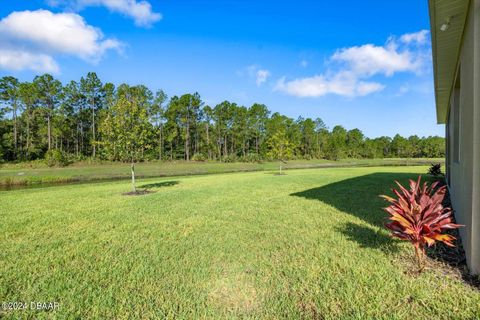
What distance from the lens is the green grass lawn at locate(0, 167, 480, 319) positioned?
2.62 meters

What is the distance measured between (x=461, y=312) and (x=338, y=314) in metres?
1.15

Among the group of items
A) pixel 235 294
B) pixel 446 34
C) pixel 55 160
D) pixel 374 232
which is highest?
pixel 446 34

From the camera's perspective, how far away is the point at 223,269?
3.49 meters

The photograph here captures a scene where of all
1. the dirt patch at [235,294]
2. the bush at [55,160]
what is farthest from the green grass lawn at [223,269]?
the bush at [55,160]

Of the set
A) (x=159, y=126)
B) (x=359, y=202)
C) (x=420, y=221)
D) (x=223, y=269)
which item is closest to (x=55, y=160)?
(x=159, y=126)

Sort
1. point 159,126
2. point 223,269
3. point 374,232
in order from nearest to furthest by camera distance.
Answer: point 223,269
point 374,232
point 159,126

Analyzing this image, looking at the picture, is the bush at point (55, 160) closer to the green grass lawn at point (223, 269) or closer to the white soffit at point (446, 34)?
the green grass lawn at point (223, 269)

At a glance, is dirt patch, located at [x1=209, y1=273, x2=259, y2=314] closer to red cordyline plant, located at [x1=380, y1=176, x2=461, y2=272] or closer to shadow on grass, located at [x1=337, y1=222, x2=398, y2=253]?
red cordyline plant, located at [x1=380, y1=176, x2=461, y2=272]

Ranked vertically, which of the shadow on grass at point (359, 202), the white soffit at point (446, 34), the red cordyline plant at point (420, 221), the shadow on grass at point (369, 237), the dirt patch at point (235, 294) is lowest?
the dirt patch at point (235, 294)

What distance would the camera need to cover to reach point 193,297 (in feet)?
9.35

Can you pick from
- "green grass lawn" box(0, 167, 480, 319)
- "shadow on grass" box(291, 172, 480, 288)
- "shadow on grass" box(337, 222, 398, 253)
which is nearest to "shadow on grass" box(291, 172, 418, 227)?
"shadow on grass" box(291, 172, 480, 288)

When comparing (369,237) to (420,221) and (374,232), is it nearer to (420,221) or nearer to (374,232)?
(374,232)

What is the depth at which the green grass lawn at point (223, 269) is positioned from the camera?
2.62 m

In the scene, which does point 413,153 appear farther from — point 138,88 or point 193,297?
point 193,297
